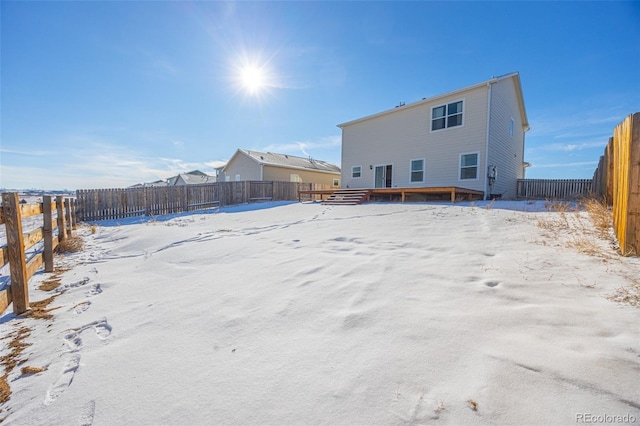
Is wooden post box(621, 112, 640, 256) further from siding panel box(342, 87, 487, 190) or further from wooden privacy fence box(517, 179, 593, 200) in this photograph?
wooden privacy fence box(517, 179, 593, 200)

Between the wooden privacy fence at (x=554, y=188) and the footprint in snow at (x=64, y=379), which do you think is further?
the wooden privacy fence at (x=554, y=188)

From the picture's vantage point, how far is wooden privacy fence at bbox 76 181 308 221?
442 inches

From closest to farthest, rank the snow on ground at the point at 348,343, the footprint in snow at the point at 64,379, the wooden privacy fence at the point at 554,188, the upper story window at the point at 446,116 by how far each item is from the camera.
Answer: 1. the snow on ground at the point at 348,343
2. the footprint in snow at the point at 64,379
3. the upper story window at the point at 446,116
4. the wooden privacy fence at the point at 554,188

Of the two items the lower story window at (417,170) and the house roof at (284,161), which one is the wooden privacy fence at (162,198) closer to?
the house roof at (284,161)

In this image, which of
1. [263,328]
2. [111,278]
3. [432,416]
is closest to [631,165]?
[432,416]

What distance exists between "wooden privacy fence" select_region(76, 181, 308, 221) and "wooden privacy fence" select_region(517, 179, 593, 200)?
15.2 meters

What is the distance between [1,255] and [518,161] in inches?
767

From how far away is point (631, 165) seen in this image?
2771 millimetres

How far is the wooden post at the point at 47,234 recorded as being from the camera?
3805mm

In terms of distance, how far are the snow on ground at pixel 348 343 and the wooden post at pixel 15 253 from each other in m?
0.16

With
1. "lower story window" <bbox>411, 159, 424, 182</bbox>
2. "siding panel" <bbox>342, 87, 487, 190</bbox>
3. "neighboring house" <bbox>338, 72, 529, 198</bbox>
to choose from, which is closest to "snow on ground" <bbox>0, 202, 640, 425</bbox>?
"neighboring house" <bbox>338, 72, 529, 198</bbox>

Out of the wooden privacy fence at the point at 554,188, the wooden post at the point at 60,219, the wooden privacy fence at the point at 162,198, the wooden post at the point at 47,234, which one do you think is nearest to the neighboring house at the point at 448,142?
the wooden privacy fence at the point at 554,188

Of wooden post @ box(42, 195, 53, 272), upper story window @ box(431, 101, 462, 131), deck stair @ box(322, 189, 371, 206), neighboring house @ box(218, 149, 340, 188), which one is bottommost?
wooden post @ box(42, 195, 53, 272)

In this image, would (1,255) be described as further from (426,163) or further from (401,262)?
(426,163)
